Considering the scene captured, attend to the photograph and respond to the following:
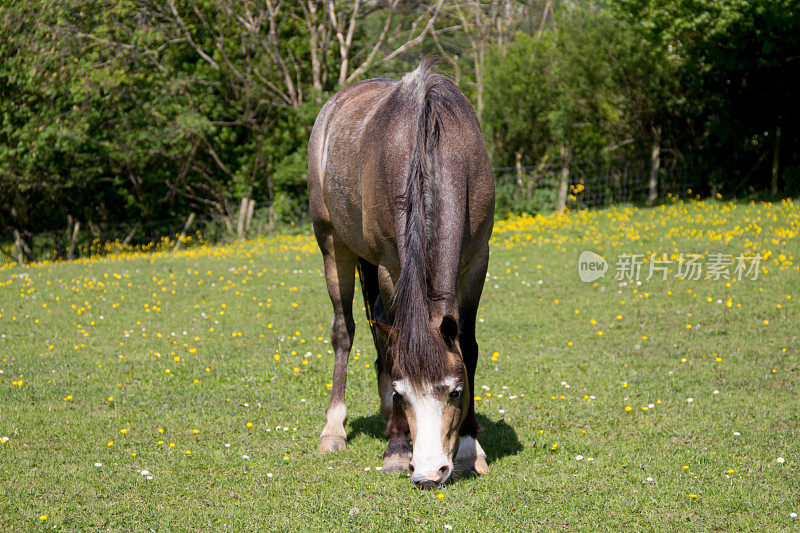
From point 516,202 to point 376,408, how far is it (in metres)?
18.6

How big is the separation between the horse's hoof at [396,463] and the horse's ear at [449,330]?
1.27 m

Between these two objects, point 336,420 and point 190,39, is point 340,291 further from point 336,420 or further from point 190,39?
point 190,39

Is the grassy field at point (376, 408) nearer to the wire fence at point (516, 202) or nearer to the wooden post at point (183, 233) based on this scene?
the wire fence at point (516, 202)

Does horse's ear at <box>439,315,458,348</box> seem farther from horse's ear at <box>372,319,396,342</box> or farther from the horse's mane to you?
horse's ear at <box>372,319,396,342</box>

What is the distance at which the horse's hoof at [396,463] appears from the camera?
589 centimetres

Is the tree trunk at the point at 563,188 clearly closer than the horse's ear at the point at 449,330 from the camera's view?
No

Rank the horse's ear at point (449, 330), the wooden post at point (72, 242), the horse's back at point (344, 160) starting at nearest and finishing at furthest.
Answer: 1. the horse's ear at point (449, 330)
2. the horse's back at point (344, 160)
3. the wooden post at point (72, 242)

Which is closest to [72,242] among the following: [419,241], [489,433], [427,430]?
[489,433]

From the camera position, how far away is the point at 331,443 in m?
6.56

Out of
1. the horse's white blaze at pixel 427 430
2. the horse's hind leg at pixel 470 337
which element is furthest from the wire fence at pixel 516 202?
the horse's white blaze at pixel 427 430

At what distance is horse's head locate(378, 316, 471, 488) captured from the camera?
484cm

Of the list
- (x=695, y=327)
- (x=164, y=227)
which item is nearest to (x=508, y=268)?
(x=695, y=327)

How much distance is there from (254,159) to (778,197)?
18.1m

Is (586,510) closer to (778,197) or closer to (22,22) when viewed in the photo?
(778,197)
